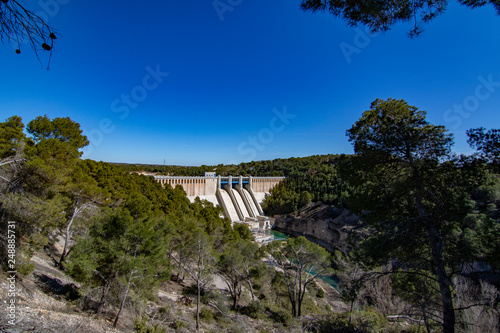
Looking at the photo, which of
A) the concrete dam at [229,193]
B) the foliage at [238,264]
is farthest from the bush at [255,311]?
the concrete dam at [229,193]

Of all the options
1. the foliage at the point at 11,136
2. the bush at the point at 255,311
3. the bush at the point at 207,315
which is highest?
the foliage at the point at 11,136

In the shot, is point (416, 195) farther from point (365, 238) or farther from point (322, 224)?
point (322, 224)

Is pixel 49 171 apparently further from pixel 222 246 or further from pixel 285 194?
pixel 285 194

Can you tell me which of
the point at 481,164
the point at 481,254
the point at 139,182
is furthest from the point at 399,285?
the point at 139,182

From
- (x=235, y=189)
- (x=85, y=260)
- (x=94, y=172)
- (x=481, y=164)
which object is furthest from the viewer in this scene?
(x=235, y=189)

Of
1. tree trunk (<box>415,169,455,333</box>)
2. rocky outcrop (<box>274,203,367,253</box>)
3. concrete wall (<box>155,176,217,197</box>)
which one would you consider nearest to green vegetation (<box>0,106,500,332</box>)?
tree trunk (<box>415,169,455,333</box>)

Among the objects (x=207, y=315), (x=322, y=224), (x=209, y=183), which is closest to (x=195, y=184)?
(x=209, y=183)

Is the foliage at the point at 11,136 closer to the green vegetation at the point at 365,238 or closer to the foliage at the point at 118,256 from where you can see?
the green vegetation at the point at 365,238

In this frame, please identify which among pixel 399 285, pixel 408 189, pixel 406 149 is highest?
pixel 406 149
